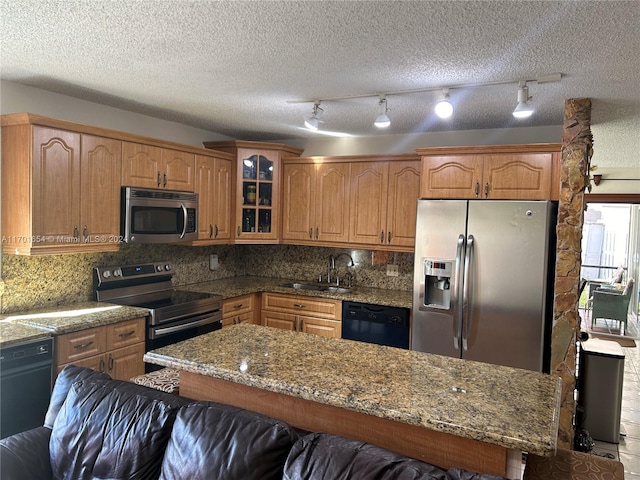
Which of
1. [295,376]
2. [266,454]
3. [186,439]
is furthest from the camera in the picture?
[295,376]

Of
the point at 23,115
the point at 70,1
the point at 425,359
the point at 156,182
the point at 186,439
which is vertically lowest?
the point at 186,439

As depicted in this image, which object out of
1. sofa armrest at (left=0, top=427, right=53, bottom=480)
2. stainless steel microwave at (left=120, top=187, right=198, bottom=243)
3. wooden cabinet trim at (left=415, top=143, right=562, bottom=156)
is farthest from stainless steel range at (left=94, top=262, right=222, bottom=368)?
wooden cabinet trim at (left=415, top=143, right=562, bottom=156)

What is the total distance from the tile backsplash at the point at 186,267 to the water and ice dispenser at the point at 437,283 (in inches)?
30.8

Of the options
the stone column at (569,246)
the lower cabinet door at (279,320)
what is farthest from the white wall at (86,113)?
the stone column at (569,246)

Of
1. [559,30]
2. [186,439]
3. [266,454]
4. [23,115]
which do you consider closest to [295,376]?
[266,454]

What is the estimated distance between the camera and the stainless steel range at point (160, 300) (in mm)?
3412

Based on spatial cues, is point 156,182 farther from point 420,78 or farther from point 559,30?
point 559,30

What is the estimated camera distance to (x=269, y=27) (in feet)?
6.53

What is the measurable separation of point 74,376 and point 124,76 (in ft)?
5.88

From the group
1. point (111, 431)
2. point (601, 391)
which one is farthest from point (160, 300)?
point (601, 391)

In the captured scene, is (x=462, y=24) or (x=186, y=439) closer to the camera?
(x=186, y=439)

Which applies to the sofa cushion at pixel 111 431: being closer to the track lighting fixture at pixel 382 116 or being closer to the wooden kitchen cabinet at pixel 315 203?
the track lighting fixture at pixel 382 116

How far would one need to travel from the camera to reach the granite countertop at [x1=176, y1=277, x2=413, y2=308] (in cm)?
398

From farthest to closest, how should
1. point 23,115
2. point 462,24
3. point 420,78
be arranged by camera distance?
point 23,115, point 420,78, point 462,24
